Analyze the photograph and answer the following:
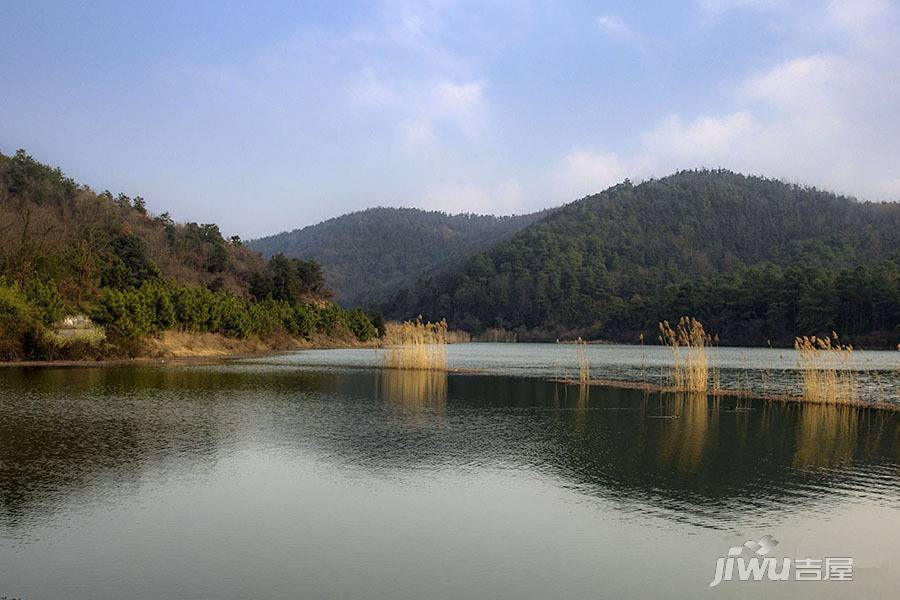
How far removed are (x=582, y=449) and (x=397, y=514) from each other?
524cm

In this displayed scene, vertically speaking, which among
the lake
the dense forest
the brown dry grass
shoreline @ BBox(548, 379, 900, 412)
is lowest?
the lake

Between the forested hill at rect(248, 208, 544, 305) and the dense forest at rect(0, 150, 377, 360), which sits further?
the forested hill at rect(248, 208, 544, 305)

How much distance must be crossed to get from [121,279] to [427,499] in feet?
134

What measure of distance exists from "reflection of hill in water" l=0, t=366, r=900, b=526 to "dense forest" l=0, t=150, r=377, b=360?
12820 millimetres

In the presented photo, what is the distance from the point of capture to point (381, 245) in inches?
6211

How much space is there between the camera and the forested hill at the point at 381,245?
142625 millimetres

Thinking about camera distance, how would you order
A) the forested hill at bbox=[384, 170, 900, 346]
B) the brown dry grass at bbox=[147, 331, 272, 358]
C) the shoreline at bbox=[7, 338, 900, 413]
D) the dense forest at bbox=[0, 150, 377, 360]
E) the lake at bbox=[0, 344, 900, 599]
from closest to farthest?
the lake at bbox=[0, 344, 900, 599] < the shoreline at bbox=[7, 338, 900, 413] < the dense forest at bbox=[0, 150, 377, 360] < the brown dry grass at bbox=[147, 331, 272, 358] < the forested hill at bbox=[384, 170, 900, 346]

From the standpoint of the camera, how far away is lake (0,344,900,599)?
6.61 m

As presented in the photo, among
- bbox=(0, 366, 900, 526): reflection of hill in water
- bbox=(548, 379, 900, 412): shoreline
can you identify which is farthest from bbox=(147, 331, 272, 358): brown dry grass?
bbox=(548, 379, 900, 412): shoreline

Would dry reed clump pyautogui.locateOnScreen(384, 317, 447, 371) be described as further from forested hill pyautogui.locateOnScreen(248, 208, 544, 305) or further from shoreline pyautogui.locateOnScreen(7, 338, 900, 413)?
forested hill pyautogui.locateOnScreen(248, 208, 544, 305)

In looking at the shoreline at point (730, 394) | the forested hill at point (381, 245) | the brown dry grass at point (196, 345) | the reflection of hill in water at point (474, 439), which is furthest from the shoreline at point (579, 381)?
the forested hill at point (381, 245)

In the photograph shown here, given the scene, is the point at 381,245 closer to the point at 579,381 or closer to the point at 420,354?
the point at 420,354

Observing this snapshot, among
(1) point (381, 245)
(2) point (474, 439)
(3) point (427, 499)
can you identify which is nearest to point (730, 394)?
(2) point (474, 439)

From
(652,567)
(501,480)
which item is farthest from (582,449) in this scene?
(652,567)
